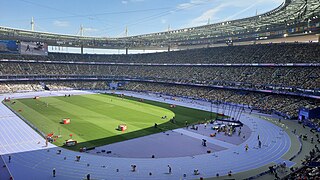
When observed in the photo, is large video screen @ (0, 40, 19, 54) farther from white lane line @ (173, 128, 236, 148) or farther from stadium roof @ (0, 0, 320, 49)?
white lane line @ (173, 128, 236, 148)

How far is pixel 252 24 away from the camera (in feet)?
215

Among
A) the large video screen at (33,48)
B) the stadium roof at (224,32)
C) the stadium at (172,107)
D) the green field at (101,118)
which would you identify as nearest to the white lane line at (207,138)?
the stadium at (172,107)

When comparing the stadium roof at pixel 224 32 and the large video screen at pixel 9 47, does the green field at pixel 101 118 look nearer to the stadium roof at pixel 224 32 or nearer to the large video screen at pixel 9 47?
the stadium roof at pixel 224 32

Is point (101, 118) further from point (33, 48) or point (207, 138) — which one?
point (33, 48)

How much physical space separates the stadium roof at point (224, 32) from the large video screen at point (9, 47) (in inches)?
78.7

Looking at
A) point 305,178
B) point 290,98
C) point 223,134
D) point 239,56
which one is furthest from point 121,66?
point 305,178

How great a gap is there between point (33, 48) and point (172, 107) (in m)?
61.8

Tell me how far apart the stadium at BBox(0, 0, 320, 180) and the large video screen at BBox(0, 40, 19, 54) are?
1.07 ft

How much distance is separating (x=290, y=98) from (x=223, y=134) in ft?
90.7

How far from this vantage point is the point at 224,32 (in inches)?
3105

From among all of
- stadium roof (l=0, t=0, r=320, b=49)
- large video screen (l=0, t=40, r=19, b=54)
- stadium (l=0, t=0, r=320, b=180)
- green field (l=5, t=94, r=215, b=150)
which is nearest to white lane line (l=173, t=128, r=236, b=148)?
stadium (l=0, t=0, r=320, b=180)

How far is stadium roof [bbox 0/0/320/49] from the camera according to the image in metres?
48.9

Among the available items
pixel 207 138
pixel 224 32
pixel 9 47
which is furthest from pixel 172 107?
pixel 9 47

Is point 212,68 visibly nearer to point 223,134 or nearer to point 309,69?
point 309,69
